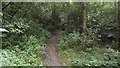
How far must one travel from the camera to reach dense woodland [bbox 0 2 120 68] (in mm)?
7400

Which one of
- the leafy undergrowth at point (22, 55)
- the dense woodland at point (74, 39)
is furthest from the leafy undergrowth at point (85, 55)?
the leafy undergrowth at point (22, 55)

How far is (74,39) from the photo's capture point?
1131 centimetres

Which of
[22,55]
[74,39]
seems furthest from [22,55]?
[74,39]

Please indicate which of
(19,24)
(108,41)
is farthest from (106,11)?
(19,24)

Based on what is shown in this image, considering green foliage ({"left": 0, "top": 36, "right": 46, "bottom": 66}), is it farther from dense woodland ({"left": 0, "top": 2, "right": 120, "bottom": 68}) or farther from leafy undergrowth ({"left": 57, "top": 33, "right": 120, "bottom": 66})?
leafy undergrowth ({"left": 57, "top": 33, "right": 120, "bottom": 66})

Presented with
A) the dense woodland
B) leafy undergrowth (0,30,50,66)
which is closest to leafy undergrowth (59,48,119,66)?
the dense woodland

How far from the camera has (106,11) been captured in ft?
39.2

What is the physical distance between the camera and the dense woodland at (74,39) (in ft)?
24.3

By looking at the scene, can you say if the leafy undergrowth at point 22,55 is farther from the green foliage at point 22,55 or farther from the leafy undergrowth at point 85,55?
the leafy undergrowth at point 85,55

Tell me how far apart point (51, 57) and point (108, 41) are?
5.46 m

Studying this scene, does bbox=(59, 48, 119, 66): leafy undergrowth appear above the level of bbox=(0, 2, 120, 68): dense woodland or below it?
below

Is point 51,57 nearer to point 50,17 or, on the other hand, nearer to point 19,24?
point 19,24

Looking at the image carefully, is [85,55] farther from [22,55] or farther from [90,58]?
[22,55]

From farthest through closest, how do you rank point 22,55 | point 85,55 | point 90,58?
point 85,55 → point 90,58 → point 22,55
